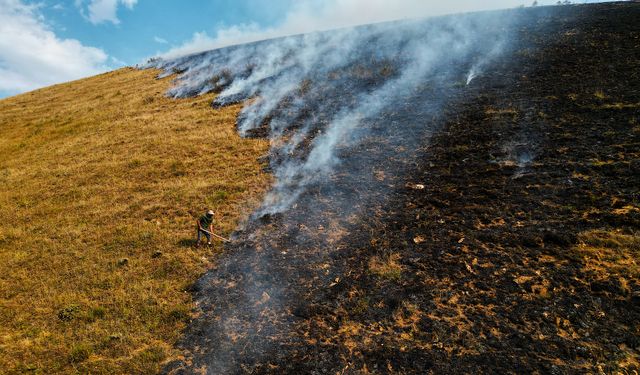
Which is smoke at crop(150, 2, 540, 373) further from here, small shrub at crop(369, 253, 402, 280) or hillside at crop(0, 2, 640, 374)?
small shrub at crop(369, 253, 402, 280)

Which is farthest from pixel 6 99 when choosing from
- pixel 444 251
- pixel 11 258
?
pixel 444 251

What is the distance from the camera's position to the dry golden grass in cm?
890

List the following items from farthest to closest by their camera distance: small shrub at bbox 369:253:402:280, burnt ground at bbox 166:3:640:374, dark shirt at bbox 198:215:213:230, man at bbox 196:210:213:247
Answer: dark shirt at bbox 198:215:213:230
man at bbox 196:210:213:247
small shrub at bbox 369:253:402:280
burnt ground at bbox 166:3:640:374

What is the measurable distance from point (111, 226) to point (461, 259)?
1300 centimetres

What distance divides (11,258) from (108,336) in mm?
7125

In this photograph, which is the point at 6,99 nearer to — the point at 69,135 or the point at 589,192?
the point at 69,135

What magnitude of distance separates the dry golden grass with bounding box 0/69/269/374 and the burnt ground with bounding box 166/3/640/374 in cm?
145

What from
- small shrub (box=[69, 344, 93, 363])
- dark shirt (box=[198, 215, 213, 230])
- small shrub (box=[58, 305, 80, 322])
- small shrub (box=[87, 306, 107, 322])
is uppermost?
dark shirt (box=[198, 215, 213, 230])

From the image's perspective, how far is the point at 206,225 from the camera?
12422mm

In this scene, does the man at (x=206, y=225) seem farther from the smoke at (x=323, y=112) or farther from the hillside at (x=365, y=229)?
the smoke at (x=323, y=112)

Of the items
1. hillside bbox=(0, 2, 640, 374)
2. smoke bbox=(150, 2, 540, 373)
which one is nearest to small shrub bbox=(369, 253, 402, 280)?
hillside bbox=(0, 2, 640, 374)

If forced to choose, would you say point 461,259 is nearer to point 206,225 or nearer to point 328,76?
point 206,225

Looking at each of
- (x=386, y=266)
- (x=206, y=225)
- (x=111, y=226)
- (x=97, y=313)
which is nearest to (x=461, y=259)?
(x=386, y=266)

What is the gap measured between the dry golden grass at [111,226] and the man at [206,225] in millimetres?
488
